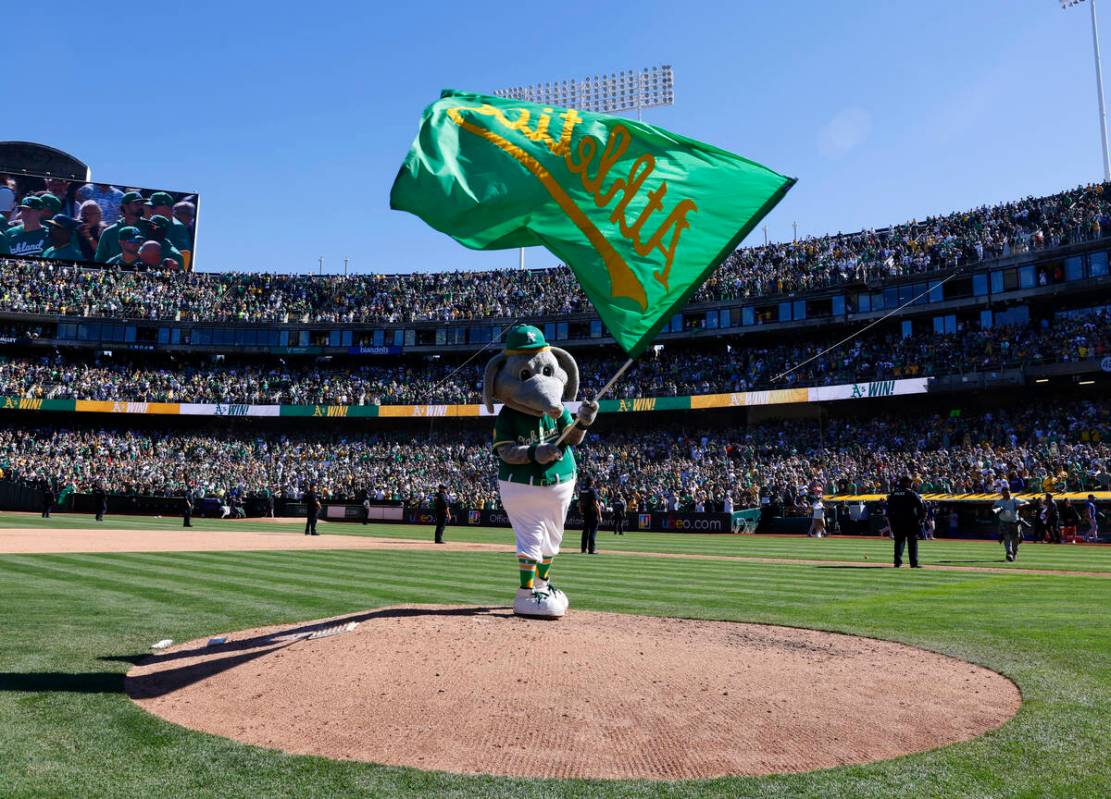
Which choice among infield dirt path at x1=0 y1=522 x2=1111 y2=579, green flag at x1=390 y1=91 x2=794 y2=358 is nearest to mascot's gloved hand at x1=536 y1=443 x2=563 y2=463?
green flag at x1=390 y1=91 x2=794 y2=358

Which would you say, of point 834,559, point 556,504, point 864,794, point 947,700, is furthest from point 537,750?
point 834,559

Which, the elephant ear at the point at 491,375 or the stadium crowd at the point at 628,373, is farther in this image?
the stadium crowd at the point at 628,373

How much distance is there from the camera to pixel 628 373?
52.9 metres

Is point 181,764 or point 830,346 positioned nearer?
point 181,764

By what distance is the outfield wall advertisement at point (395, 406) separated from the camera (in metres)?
44.0

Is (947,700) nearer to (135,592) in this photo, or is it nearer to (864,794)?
(864,794)

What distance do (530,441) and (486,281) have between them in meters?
53.6

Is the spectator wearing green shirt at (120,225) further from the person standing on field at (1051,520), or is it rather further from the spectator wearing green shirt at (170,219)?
the person standing on field at (1051,520)

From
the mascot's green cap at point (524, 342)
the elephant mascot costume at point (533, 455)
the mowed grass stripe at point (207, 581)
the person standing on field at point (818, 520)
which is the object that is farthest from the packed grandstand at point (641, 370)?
the mascot's green cap at point (524, 342)

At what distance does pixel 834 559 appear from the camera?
776 inches

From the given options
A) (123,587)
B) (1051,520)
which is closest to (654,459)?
(1051,520)

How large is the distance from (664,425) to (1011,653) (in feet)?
142

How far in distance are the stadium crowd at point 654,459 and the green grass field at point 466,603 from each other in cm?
1390

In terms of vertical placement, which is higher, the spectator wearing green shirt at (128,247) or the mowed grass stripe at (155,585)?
the spectator wearing green shirt at (128,247)
